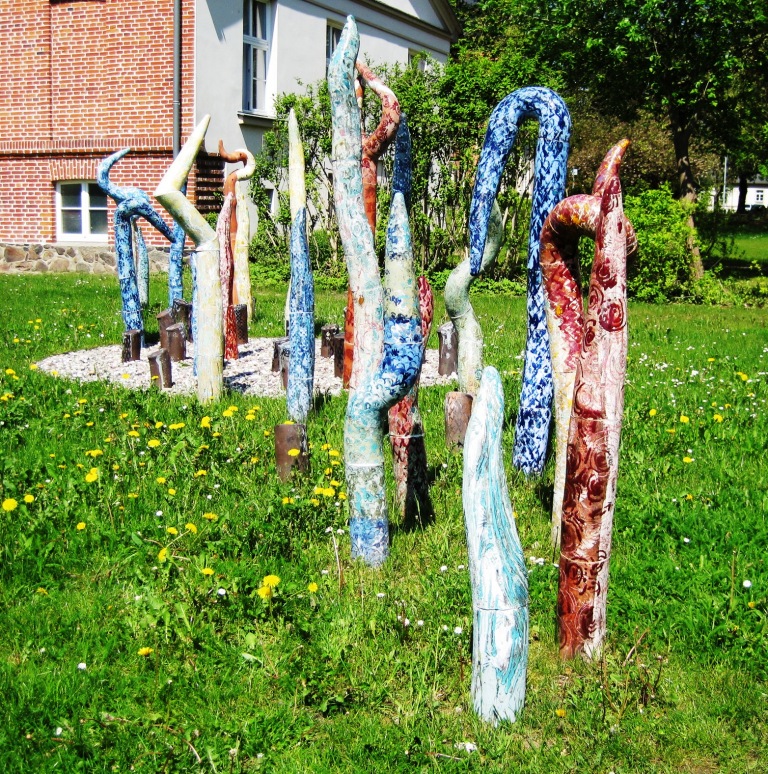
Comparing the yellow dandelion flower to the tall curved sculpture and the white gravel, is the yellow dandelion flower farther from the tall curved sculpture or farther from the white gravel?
the white gravel

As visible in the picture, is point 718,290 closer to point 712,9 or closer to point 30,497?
point 712,9

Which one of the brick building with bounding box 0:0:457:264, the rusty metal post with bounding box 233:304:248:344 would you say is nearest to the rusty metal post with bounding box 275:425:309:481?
the rusty metal post with bounding box 233:304:248:344

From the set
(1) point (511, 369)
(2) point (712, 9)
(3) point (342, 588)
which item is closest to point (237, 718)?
(3) point (342, 588)

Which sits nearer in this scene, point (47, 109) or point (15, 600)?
point (15, 600)

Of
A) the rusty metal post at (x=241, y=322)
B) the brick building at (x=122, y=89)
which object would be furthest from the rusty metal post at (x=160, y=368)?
the brick building at (x=122, y=89)

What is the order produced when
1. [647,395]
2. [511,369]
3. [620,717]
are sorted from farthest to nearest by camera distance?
1. [511,369]
2. [647,395]
3. [620,717]

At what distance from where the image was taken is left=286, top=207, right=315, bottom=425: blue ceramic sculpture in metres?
6.36

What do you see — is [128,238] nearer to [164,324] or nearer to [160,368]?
[164,324]

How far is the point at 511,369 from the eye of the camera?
26.8 feet

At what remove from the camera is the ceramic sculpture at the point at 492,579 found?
9.45 feet

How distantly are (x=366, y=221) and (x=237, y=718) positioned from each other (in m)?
2.48

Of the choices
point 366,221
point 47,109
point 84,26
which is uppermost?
point 84,26

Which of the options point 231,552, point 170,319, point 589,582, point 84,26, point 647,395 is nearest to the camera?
point 589,582

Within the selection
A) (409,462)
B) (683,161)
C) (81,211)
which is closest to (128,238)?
(409,462)
